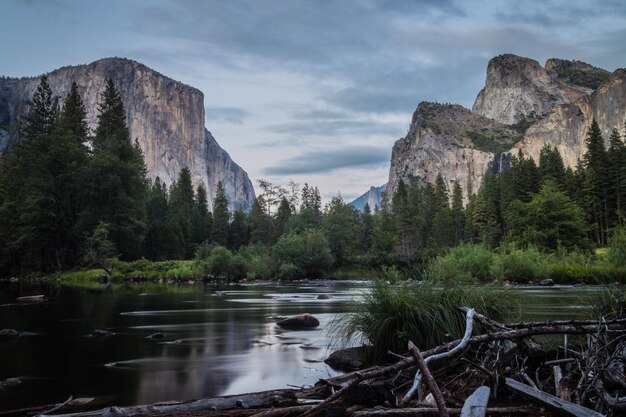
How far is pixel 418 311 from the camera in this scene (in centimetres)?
871

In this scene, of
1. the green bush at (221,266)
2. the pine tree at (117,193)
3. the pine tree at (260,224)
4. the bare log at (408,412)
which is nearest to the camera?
the bare log at (408,412)

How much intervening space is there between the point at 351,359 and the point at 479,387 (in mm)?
5103

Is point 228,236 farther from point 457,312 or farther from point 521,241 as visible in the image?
point 457,312

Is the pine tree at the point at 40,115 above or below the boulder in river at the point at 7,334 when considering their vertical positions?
above

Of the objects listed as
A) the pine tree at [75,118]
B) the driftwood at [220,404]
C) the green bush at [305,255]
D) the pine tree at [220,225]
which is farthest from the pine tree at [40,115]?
the driftwood at [220,404]

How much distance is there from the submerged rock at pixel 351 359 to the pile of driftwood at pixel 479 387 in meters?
2.84

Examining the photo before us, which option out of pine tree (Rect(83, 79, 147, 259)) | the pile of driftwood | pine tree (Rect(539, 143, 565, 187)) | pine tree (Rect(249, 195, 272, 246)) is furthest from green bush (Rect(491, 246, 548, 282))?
pine tree (Rect(249, 195, 272, 246))

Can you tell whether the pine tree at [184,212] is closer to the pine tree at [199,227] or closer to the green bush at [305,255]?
the pine tree at [199,227]

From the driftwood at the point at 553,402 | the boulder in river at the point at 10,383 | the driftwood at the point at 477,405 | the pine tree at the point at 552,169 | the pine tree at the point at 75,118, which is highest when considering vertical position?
the pine tree at the point at 75,118

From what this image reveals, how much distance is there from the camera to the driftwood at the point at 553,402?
4.05 metres

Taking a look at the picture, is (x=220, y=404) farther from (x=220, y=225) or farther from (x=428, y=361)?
(x=220, y=225)

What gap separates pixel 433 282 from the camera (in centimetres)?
999

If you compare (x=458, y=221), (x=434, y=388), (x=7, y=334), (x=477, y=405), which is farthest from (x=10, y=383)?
(x=458, y=221)

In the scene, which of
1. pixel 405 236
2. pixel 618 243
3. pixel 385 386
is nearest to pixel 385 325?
pixel 385 386
